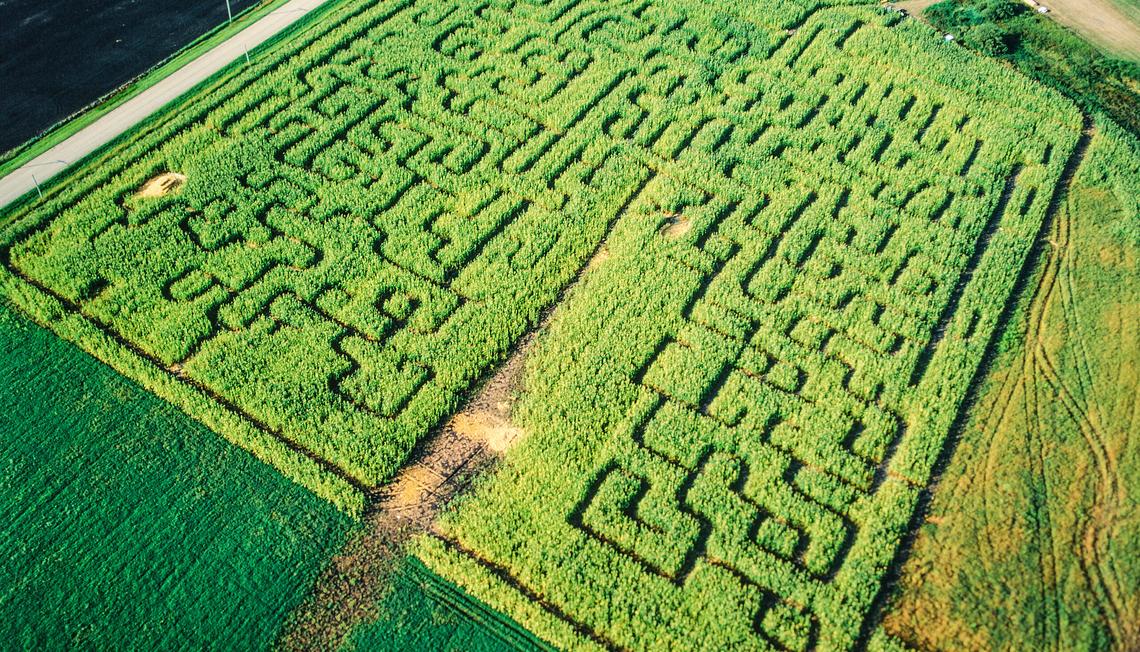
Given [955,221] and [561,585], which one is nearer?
[561,585]

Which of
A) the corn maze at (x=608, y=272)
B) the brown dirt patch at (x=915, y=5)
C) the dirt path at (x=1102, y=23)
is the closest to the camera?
the corn maze at (x=608, y=272)

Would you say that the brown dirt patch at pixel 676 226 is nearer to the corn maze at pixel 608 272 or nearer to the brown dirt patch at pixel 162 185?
the corn maze at pixel 608 272

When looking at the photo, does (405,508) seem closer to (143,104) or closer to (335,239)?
(335,239)

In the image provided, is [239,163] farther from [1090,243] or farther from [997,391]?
[1090,243]

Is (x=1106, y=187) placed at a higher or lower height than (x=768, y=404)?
higher

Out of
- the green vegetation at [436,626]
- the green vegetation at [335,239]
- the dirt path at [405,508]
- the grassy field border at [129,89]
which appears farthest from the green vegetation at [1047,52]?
the grassy field border at [129,89]

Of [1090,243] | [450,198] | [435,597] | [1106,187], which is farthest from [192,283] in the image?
[1106,187]

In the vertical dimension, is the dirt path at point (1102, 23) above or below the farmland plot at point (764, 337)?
above
